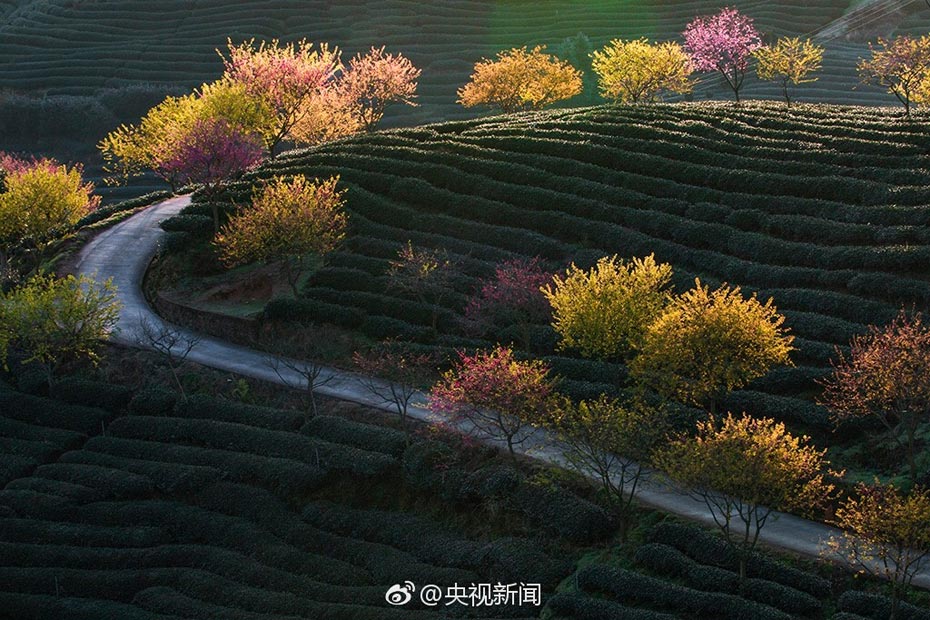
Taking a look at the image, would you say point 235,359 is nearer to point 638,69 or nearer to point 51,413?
point 51,413

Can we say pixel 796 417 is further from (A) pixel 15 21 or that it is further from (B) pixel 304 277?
(A) pixel 15 21

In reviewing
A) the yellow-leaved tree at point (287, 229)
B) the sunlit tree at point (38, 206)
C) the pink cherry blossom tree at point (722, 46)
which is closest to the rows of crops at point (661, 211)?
the yellow-leaved tree at point (287, 229)

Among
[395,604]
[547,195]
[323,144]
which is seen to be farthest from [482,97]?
[395,604]

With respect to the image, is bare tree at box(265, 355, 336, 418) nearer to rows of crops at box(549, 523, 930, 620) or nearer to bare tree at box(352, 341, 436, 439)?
bare tree at box(352, 341, 436, 439)

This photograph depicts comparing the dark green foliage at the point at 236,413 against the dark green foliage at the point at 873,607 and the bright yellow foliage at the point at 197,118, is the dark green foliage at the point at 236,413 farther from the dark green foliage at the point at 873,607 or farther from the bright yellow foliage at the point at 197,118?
the bright yellow foliage at the point at 197,118

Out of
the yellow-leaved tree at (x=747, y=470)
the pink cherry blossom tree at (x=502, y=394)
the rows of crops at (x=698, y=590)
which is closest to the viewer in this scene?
the rows of crops at (x=698, y=590)
